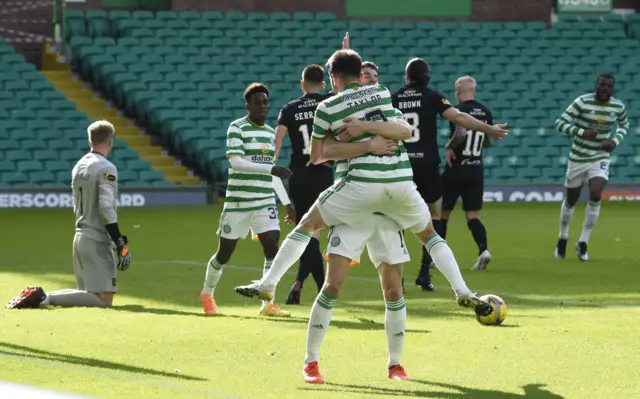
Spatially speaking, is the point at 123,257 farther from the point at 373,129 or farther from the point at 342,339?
the point at 373,129

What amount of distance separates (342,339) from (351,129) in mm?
2237

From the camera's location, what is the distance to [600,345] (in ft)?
27.3

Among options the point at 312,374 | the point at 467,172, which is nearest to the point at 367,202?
the point at 312,374

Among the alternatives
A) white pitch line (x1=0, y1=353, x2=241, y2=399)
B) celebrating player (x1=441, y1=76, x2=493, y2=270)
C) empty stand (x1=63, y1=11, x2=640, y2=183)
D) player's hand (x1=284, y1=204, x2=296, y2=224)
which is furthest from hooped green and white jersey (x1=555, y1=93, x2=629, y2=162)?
empty stand (x1=63, y1=11, x2=640, y2=183)

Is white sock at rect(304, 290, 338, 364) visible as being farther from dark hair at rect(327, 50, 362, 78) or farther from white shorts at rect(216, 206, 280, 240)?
white shorts at rect(216, 206, 280, 240)

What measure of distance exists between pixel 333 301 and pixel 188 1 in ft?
96.7

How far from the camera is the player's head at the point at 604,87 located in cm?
1512

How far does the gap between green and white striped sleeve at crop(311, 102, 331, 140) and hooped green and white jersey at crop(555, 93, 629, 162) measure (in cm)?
879

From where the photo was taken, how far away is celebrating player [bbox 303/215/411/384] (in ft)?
23.0

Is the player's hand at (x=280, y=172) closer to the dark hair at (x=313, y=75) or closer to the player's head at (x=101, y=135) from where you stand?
the dark hair at (x=313, y=75)

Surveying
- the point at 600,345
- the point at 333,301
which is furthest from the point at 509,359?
the point at 333,301

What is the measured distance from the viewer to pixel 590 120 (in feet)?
50.7

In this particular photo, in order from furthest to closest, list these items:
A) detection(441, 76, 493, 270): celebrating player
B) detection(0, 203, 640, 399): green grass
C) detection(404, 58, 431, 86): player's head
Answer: detection(441, 76, 493, 270): celebrating player
detection(404, 58, 431, 86): player's head
detection(0, 203, 640, 399): green grass

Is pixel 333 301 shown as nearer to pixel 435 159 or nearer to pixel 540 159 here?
pixel 435 159
